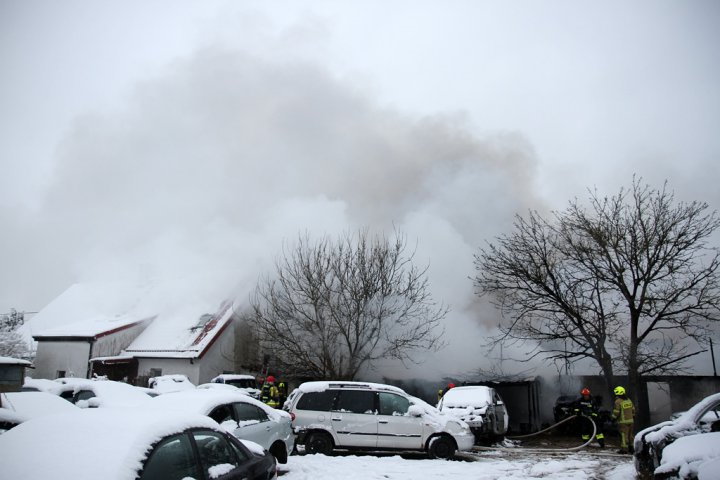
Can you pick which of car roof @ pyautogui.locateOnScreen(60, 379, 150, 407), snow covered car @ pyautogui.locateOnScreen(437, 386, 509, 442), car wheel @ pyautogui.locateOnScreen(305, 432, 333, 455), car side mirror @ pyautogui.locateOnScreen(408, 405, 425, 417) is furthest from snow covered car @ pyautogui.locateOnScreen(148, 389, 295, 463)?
snow covered car @ pyautogui.locateOnScreen(437, 386, 509, 442)

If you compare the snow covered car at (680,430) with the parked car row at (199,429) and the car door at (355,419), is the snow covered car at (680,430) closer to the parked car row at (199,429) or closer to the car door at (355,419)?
the parked car row at (199,429)

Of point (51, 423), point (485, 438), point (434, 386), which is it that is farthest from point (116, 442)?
point (434, 386)

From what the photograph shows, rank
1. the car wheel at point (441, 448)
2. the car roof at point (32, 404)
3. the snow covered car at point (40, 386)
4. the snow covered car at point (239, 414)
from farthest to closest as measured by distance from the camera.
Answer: the snow covered car at point (40, 386)
the car wheel at point (441, 448)
the snow covered car at point (239, 414)
the car roof at point (32, 404)

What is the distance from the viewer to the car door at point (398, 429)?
36.5 feet

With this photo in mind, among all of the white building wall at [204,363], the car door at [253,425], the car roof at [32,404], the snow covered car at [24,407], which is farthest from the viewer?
the white building wall at [204,363]

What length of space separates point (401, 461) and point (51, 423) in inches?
310

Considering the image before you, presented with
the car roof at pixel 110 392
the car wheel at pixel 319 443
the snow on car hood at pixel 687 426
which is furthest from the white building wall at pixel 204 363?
the snow on car hood at pixel 687 426

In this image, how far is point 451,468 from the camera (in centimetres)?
973

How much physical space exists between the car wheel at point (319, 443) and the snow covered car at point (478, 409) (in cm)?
418

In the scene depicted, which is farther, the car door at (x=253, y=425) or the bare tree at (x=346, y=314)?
the bare tree at (x=346, y=314)

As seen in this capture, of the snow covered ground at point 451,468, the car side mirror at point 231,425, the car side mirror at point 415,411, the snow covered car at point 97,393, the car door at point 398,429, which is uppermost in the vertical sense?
the snow covered car at point 97,393

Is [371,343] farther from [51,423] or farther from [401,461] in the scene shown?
[51,423]

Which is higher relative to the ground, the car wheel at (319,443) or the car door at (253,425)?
the car door at (253,425)

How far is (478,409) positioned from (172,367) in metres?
14.8
